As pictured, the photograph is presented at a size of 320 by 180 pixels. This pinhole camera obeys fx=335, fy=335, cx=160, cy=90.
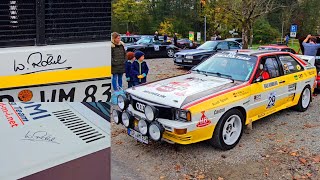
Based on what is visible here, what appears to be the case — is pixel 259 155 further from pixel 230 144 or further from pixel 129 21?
pixel 129 21

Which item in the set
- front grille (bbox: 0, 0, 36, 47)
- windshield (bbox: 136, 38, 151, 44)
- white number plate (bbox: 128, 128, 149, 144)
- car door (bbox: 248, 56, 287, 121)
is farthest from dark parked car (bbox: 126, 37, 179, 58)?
front grille (bbox: 0, 0, 36, 47)

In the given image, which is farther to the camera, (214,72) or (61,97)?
(214,72)

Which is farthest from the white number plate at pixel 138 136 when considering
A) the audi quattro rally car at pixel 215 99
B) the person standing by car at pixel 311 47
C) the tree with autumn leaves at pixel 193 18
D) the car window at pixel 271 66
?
the tree with autumn leaves at pixel 193 18

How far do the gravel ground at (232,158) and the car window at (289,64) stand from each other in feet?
3.86

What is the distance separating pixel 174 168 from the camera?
4.66 m

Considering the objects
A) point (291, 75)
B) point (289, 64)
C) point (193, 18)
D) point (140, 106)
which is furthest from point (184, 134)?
point (193, 18)

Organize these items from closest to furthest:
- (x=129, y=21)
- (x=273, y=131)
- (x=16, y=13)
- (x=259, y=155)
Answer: (x=16, y=13) → (x=259, y=155) → (x=273, y=131) → (x=129, y=21)

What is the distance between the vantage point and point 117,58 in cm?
750

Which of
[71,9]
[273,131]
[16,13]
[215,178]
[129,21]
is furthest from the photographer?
[129,21]

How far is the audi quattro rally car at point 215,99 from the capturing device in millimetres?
4727

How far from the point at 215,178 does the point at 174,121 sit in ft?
3.14

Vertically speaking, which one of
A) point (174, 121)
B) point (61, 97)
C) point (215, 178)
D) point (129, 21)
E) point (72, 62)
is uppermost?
point (129, 21)

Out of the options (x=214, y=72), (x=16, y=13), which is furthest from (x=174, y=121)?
(x=16, y=13)
